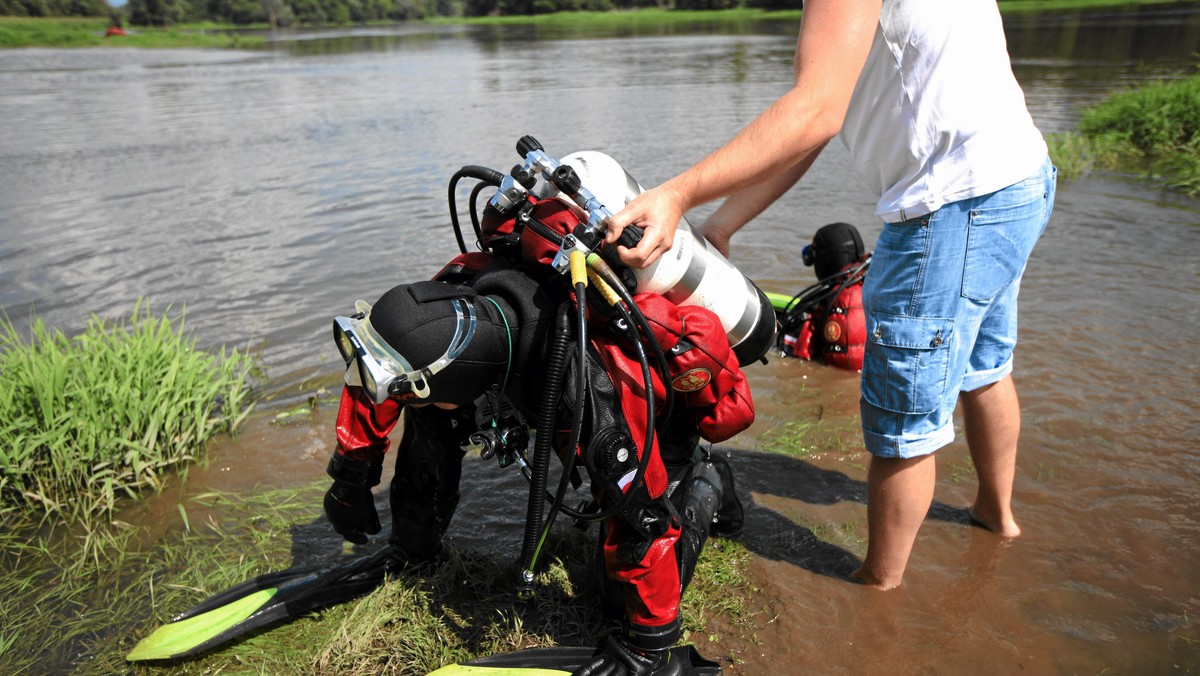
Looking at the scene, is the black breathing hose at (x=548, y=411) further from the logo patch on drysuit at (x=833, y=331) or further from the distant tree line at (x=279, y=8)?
the distant tree line at (x=279, y=8)

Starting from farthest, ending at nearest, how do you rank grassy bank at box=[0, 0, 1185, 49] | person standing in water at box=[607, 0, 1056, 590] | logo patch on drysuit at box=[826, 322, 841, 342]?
1. grassy bank at box=[0, 0, 1185, 49]
2. logo patch on drysuit at box=[826, 322, 841, 342]
3. person standing in water at box=[607, 0, 1056, 590]

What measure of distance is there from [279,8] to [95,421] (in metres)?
98.6

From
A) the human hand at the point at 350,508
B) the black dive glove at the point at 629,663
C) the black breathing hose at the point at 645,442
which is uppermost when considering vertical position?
the black breathing hose at the point at 645,442

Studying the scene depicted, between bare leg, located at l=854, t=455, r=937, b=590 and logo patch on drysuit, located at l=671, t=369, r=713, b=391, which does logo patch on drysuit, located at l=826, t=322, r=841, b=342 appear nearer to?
bare leg, located at l=854, t=455, r=937, b=590

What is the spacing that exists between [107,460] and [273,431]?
0.83m

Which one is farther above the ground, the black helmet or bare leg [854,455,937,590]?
the black helmet

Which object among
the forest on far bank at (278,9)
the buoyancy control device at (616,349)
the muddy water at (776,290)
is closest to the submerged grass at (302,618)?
the muddy water at (776,290)

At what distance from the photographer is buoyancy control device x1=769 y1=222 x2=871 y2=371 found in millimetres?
4504

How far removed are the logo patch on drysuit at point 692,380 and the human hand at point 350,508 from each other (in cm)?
108

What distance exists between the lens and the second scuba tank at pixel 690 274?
2.09 metres

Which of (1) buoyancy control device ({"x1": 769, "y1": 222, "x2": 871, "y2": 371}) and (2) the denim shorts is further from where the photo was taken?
(1) buoyancy control device ({"x1": 769, "y1": 222, "x2": 871, "y2": 371})

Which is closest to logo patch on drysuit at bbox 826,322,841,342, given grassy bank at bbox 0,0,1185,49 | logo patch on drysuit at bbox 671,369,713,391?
logo patch on drysuit at bbox 671,369,713,391

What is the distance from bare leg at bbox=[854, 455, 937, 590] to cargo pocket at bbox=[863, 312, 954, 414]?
9.6 inches

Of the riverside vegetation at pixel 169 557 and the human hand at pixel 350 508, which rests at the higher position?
the human hand at pixel 350 508
